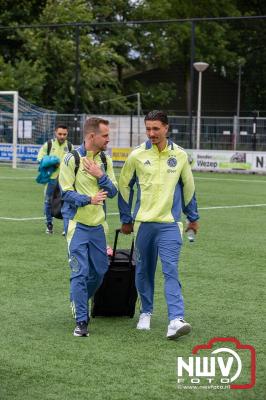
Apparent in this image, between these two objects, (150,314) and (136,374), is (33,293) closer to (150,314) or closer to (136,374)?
(150,314)

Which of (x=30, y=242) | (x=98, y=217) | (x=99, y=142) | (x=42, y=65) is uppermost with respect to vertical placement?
(x=42, y=65)

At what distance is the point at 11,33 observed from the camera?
1841 inches

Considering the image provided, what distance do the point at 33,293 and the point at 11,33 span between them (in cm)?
3945

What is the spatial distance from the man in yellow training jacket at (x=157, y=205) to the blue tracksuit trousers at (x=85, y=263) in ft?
1.00

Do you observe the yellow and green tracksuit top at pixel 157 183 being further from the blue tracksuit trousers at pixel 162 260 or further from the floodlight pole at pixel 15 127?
the floodlight pole at pixel 15 127

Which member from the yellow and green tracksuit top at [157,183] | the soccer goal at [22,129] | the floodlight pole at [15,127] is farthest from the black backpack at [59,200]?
the soccer goal at [22,129]

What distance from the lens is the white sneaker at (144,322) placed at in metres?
7.44

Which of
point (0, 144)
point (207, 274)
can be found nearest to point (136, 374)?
point (207, 274)

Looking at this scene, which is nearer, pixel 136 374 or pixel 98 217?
pixel 136 374

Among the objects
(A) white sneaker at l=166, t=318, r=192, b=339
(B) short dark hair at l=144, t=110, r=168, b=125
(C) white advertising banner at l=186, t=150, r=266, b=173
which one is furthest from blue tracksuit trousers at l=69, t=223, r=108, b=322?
(C) white advertising banner at l=186, t=150, r=266, b=173

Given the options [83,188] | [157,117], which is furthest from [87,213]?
[157,117]

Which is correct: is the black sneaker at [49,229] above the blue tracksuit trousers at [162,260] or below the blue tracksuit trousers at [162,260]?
below

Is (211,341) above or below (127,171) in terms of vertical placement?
below

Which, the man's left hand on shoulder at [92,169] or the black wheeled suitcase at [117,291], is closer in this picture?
the man's left hand on shoulder at [92,169]
